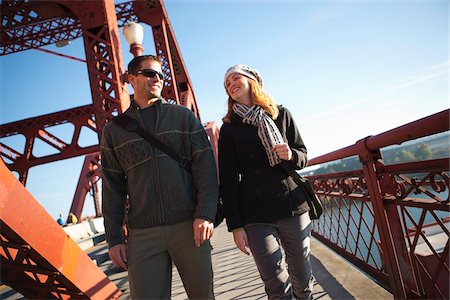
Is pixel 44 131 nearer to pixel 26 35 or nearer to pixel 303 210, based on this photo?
pixel 26 35

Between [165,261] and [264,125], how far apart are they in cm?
110

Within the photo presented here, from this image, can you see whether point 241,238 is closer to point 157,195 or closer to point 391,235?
point 157,195

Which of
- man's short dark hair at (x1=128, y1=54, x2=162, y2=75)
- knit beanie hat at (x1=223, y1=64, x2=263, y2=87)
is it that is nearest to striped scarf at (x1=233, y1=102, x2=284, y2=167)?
knit beanie hat at (x1=223, y1=64, x2=263, y2=87)

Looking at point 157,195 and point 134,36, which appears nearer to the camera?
point 157,195

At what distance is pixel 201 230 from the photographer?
1629mm

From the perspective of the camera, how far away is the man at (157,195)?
166 cm

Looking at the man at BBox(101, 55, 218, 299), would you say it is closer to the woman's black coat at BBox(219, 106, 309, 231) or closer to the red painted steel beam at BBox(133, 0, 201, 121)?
the woman's black coat at BBox(219, 106, 309, 231)

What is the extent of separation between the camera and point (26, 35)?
817cm

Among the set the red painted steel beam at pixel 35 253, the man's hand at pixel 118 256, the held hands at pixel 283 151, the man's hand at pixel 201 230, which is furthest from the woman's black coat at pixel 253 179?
the red painted steel beam at pixel 35 253

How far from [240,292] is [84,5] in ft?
20.0

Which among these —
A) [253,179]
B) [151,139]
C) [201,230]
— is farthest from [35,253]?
[253,179]

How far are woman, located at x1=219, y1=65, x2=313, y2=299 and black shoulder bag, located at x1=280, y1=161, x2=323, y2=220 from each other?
0.03m

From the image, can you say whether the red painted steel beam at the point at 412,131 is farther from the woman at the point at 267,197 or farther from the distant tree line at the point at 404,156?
the distant tree line at the point at 404,156

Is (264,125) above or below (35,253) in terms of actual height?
above
